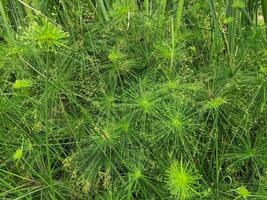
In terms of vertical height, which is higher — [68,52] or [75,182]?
[68,52]

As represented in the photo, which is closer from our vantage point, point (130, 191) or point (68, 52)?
point (130, 191)

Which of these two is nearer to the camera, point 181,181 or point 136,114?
point 181,181

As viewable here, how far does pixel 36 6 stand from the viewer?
1.48 m

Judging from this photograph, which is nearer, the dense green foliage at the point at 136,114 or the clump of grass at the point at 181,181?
the clump of grass at the point at 181,181

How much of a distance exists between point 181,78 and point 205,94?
0.07 meters

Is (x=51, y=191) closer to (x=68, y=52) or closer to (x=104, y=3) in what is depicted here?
(x=68, y=52)

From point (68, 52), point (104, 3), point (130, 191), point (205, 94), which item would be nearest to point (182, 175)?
point (130, 191)

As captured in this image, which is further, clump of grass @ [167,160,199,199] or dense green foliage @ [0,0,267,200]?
dense green foliage @ [0,0,267,200]

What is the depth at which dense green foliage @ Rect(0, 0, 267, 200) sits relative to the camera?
3.95 feet

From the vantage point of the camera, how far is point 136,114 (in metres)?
1.24

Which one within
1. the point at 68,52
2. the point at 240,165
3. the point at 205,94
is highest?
the point at 68,52

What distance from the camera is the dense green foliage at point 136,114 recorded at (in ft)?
3.95

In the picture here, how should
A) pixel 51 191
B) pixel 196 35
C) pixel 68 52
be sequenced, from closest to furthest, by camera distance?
pixel 51 191
pixel 68 52
pixel 196 35

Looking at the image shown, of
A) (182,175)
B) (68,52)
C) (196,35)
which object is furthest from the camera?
(196,35)
